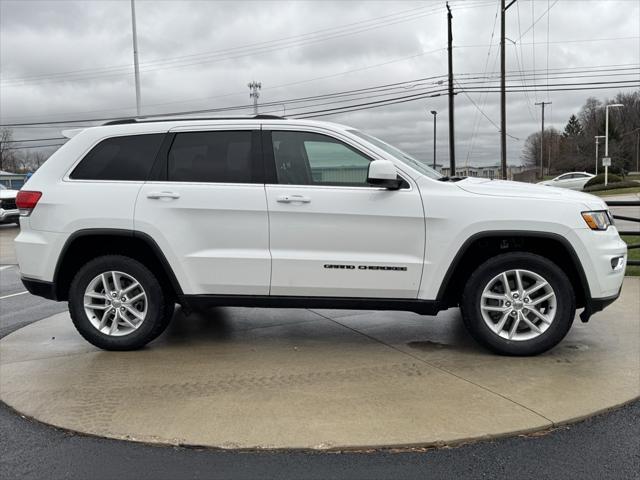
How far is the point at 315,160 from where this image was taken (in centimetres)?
473

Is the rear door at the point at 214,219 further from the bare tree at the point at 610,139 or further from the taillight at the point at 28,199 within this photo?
the bare tree at the point at 610,139

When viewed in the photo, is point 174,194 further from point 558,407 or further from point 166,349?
point 558,407

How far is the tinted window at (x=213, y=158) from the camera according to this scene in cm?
473

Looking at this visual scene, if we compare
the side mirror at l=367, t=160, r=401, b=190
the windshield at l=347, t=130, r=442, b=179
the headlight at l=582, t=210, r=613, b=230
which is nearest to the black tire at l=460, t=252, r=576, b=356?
the headlight at l=582, t=210, r=613, b=230

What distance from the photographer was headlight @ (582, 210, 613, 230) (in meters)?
4.42

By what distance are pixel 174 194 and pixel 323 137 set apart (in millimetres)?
1325

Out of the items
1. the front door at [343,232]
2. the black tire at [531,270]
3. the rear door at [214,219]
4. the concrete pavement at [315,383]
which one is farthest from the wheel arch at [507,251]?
the rear door at [214,219]

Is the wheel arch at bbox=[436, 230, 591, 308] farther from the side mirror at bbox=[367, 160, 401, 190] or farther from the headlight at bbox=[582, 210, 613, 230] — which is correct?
the side mirror at bbox=[367, 160, 401, 190]

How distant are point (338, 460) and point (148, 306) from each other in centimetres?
240

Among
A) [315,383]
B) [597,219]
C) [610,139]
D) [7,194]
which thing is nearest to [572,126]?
[610,139]

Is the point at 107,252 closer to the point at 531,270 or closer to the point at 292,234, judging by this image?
the point at 292,234

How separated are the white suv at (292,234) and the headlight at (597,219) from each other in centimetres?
3

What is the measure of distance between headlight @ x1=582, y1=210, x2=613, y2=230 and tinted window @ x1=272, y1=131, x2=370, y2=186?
1774 millimetres

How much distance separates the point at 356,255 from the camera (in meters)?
4.53
